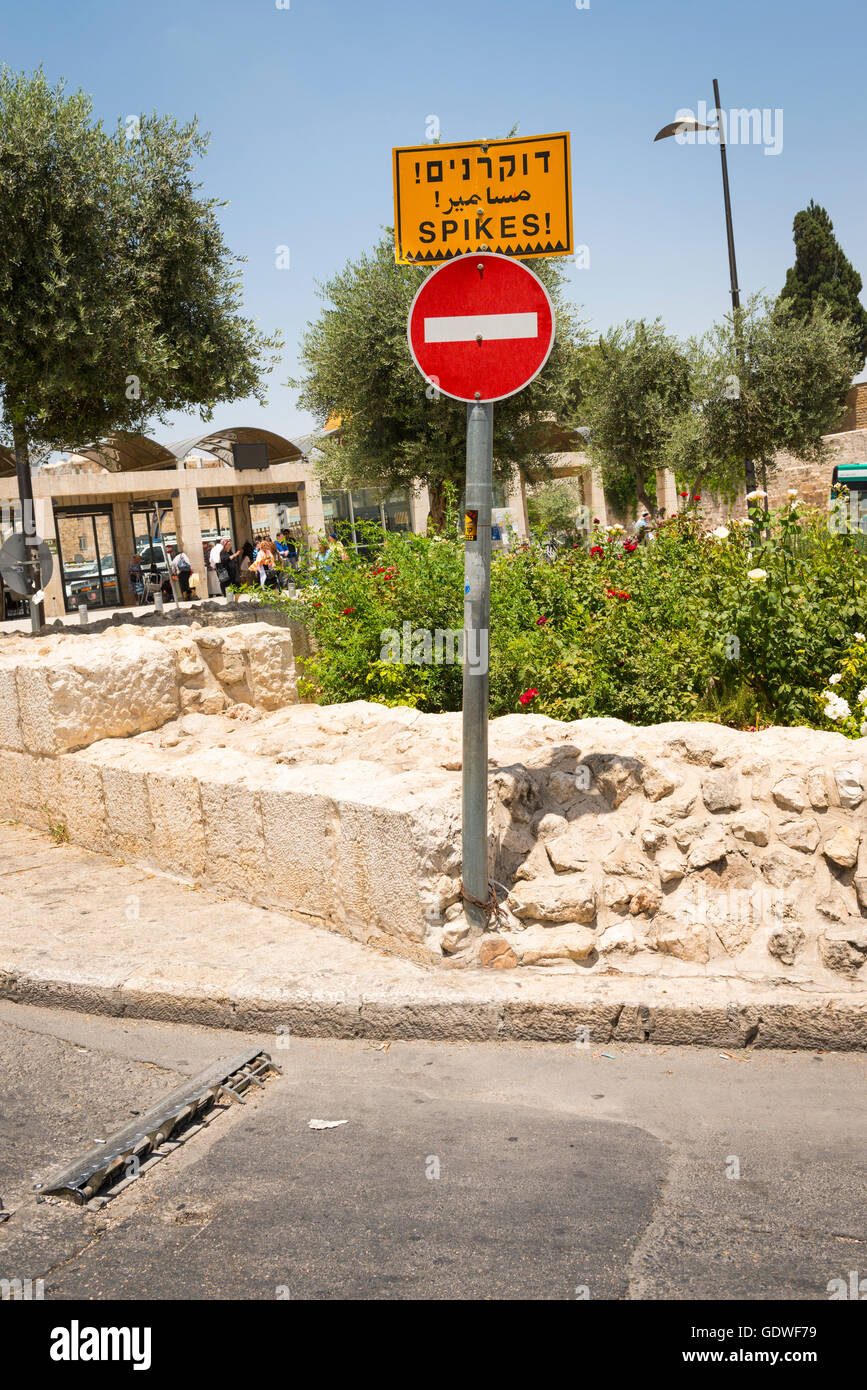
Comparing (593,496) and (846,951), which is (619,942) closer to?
(846,951)

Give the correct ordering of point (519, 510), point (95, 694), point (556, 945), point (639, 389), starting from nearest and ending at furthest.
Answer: point (556, 945), point (95, 694), point (639, 389), point (519, 510)

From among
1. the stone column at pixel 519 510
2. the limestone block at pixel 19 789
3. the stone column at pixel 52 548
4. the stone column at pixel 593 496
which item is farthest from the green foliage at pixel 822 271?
the limestone block at pixel 19 789

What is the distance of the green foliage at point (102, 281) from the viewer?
866 cm

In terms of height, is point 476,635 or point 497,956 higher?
point 476,635

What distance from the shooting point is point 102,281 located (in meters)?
9.05

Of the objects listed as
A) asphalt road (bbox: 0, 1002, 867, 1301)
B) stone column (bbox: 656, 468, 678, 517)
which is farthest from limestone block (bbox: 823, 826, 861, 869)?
stone column (bbox: 656, 468, 678, 517)

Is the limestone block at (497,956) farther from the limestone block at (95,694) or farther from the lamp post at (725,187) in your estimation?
the lamp post at (725,187)

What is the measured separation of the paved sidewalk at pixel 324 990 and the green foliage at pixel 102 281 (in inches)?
218

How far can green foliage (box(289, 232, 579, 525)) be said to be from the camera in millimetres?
15883

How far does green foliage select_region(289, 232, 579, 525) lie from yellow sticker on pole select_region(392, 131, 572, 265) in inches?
451

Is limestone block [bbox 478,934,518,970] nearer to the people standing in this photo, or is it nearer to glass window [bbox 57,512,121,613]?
the people standing

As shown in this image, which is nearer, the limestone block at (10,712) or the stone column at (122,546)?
the limestone block at (10,712)

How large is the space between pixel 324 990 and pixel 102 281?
23.5 ft

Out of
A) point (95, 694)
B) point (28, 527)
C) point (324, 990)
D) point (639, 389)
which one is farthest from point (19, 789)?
point (639, 389)
